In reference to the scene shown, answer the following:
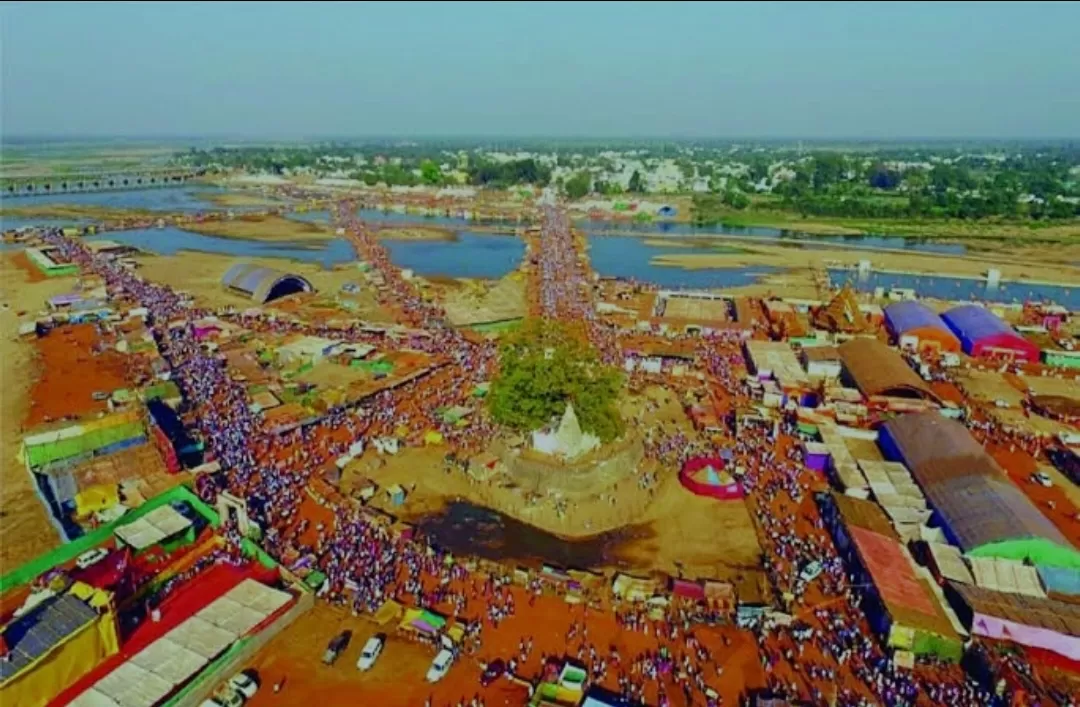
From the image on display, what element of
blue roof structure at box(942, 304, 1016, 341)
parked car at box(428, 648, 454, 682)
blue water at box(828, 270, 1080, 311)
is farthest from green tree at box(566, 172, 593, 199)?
parked car at box(428, 648, 454, 682)

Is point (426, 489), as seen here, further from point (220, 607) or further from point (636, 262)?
point (636, 262)

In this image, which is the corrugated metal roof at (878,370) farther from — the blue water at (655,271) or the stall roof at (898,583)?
the blue water at (655,271)

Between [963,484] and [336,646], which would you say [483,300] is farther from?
[336,646]

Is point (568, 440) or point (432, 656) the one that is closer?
point (432, 656)

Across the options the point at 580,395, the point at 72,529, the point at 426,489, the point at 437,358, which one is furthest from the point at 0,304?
the point at 580,395

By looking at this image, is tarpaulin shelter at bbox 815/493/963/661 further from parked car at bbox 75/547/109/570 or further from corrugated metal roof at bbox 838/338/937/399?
parked car at bbox 75/547/109/570

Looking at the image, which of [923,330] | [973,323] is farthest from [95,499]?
[973,323]
